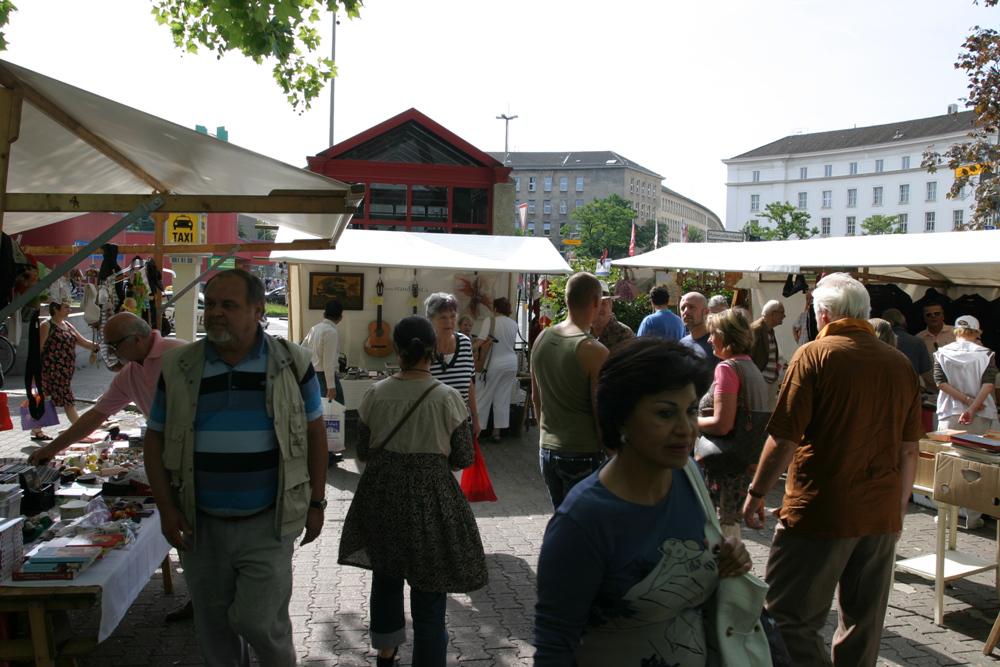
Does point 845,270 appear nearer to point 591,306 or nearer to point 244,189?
point 591,306

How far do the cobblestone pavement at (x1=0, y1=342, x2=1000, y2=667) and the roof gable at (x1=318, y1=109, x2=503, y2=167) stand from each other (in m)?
9.58

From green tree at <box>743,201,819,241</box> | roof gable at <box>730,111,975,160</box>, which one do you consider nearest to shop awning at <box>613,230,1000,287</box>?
green tree at <box>743,201,819,241</box>

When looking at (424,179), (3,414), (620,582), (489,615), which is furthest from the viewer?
(424,179)

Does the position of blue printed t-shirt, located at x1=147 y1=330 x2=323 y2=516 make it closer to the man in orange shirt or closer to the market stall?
the man in orange shirt

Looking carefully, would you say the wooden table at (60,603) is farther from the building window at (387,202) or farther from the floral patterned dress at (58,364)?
the building window at (387,202)

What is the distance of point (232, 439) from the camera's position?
10.2ft

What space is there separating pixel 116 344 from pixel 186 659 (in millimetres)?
1677

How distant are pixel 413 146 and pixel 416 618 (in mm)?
12570

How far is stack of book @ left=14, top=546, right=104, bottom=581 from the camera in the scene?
314 centimetres

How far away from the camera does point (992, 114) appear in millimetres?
15445

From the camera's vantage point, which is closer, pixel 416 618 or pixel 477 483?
pixel 416 618

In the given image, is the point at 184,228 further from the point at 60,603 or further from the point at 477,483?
the point at 60,603

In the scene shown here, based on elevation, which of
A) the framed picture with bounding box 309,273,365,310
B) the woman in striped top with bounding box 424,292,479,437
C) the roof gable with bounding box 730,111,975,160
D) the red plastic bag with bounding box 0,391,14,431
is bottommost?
the red plastic bag with bounding box 0,391,14,431

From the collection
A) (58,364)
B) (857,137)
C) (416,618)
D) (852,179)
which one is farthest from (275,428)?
(857,137)
